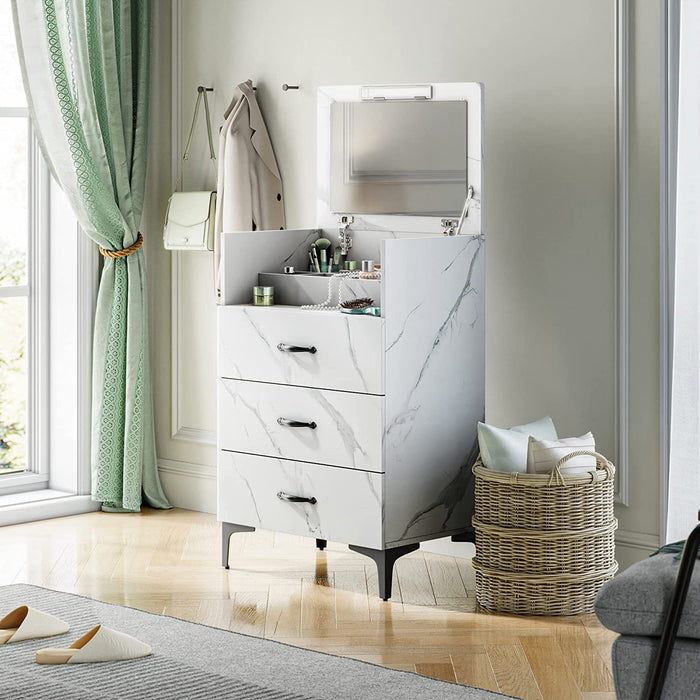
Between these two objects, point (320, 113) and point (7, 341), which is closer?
point (320, 113)

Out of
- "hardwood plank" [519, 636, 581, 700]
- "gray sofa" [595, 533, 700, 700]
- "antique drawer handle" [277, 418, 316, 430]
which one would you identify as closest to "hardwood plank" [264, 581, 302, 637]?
"antique drawer handle" [277, 418, 316, 430]

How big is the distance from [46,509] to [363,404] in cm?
163

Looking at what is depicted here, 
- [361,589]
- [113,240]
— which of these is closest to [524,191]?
[361,589]

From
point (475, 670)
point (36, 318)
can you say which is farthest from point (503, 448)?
point (36, 318)

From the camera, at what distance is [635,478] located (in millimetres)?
3492

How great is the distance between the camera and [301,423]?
3.44 meters

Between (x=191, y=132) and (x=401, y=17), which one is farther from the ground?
(x=401, y=17)

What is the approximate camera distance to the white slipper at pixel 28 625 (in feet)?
9.70

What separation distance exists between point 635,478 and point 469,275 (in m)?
0.77

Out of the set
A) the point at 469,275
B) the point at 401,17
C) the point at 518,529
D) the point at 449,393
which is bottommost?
the point at 518,529

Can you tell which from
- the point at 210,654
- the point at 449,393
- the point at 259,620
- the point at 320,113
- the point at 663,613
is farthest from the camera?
the point at 320,113

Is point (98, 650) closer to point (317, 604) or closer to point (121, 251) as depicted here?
point (317, 604)

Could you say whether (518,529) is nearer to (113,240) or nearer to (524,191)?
(524,191)

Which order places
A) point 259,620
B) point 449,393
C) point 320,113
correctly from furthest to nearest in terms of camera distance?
1. point 320,113
2. point 449,393
3. point 259,620
